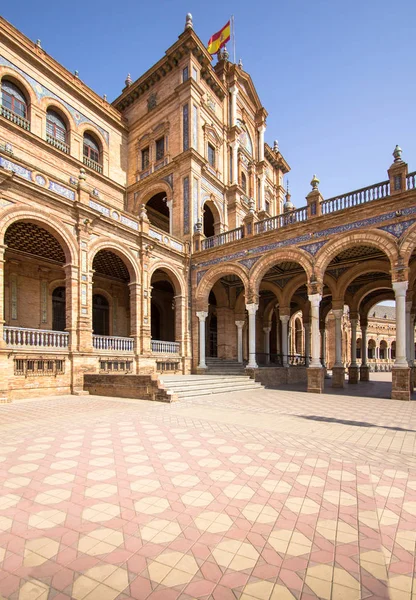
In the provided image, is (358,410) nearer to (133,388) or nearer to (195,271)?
(133,388)

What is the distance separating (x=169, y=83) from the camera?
21844 mm

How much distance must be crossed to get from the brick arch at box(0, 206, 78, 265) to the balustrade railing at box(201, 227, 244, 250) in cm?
821

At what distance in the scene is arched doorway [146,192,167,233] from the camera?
23003mm

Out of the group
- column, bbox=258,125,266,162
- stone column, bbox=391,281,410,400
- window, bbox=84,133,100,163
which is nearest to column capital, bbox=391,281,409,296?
stone column, bbox=391,281,410,400

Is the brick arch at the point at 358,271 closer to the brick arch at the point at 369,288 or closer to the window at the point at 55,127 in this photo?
the brick arch at the point at 369,288

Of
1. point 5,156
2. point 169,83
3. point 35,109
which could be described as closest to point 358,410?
point 5,156

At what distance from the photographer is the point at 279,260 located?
16.0m

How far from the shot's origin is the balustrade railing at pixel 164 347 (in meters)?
16.9

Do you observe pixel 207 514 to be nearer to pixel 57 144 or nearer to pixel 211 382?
pixel 211 382

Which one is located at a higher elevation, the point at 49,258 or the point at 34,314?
the point at 49,258

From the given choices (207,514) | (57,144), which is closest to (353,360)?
(207,514)

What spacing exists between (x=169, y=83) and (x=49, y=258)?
48.5 feet

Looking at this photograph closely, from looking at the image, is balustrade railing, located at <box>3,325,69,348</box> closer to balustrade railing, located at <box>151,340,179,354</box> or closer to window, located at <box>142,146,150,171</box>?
balustrade railing, located at <box>151,340,179,354</box>

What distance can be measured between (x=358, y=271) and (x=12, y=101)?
2013cm
